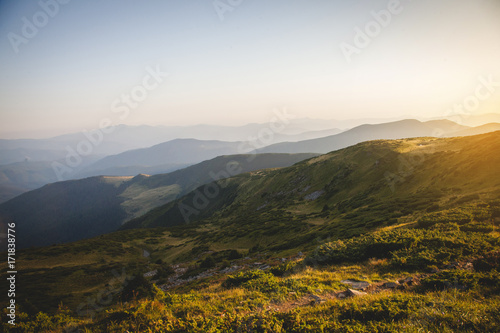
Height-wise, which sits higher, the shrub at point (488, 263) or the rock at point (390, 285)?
the shrub at point (488, 263)

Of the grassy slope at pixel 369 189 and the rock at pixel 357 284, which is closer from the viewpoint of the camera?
the rock at pixel 357 284

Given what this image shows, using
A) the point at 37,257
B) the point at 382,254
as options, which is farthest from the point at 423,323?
→ the point at 37,257

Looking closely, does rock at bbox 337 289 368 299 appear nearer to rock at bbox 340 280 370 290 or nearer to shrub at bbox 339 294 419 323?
rock at bbox 340 280 370 290

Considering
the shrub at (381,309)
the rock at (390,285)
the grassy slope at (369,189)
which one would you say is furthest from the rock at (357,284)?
the grassy slope at (369,189)

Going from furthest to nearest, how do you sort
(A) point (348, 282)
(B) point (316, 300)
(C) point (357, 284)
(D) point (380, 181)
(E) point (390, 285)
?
(D) point (380, 181)
(A) point (348, 282)
(C) point (357, 284)
(E) point (390, 285)
(B) point (316, 300)

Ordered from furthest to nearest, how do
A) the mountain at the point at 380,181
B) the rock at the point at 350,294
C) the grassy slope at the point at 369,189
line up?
1. the mountain at the point at 380,181
2. the grassy slope at the point at 369,189
3. the rock at the point at 350,294

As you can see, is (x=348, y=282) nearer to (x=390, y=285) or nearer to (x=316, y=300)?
(x=390, y=285)

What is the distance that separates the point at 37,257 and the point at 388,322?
238 ft

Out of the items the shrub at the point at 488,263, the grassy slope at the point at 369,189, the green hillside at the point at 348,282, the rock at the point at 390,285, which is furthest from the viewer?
the grassy slope at the point at 369,189

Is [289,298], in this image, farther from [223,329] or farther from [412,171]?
[412,171]

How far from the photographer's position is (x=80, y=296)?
3167cm

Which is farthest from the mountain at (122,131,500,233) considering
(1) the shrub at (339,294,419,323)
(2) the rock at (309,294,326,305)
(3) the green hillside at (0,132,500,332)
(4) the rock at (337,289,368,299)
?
(1) the shrub at (339,294,419,323)

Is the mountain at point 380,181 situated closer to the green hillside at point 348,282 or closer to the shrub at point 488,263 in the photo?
the green hillside at point 348,282

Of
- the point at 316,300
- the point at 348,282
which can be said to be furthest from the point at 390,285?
the point at 316,300
